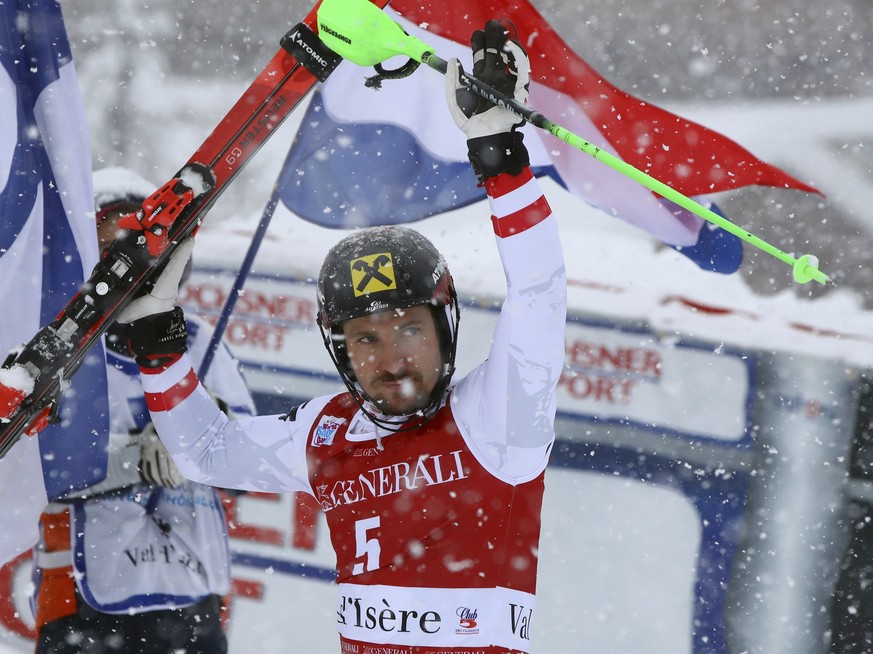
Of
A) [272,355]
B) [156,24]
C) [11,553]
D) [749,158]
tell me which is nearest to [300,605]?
[272,355]

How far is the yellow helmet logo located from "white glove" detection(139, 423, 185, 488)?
122 centimetres

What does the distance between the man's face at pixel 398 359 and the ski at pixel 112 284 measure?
650 millimetres

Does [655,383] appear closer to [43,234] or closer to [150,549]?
[150,549]

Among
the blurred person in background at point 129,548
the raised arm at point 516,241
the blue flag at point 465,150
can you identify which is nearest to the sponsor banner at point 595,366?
the blue flag at point 465,150

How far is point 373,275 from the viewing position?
2.39 metres

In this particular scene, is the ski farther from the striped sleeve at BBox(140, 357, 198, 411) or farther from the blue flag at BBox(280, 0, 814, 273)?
the blue flag at BBox(280, 0, 814, 273)

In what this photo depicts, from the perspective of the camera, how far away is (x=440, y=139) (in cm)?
360

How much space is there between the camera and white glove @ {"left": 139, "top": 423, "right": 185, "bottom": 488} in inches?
128

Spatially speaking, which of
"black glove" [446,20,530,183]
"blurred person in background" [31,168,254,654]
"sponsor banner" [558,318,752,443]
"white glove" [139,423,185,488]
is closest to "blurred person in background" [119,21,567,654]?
"black glove" [446,20,530,183]

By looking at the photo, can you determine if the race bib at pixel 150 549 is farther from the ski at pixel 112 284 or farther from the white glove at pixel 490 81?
the white glove at pixel 490 81

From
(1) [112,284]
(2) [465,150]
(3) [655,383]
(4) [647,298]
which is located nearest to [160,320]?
(1) [112,284]

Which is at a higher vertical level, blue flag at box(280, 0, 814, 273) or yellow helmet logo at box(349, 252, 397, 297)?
blue flag at box(280, 0, 814, 273)

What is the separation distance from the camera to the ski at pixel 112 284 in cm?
257

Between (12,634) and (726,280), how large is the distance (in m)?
4.47
